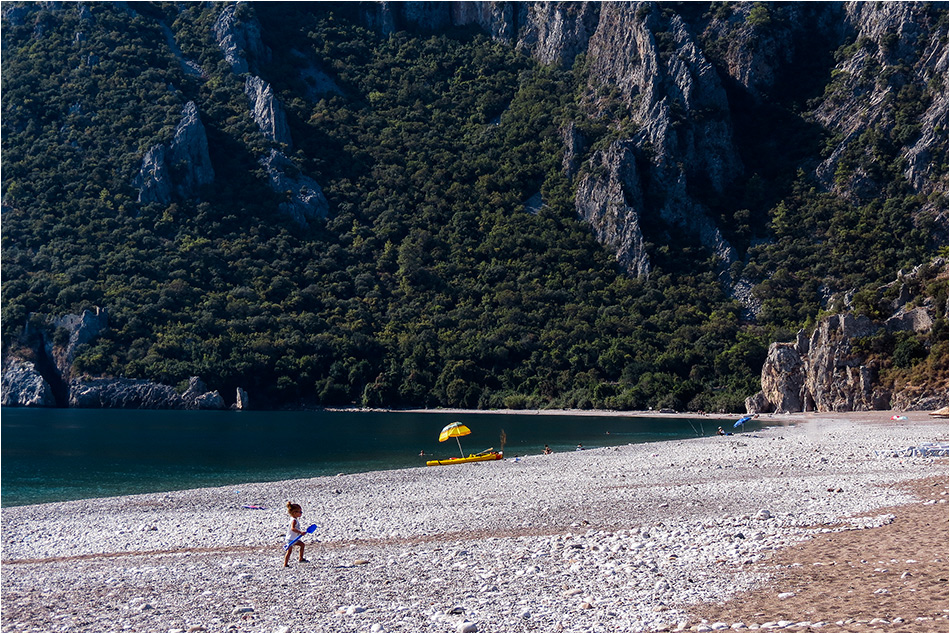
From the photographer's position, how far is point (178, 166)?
113625 mm

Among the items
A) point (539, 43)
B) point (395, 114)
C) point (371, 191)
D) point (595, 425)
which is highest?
point (539, 43)

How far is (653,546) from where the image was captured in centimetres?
1263

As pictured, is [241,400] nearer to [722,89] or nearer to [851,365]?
[851,365]

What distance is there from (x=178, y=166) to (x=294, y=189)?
16690mm

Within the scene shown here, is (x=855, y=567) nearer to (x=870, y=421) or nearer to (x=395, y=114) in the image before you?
(x=870, y=421)

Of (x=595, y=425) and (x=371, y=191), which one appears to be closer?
(x=595, y=425)

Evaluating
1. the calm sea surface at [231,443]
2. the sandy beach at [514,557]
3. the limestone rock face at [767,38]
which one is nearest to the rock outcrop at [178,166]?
the calm sea surface at [231,443]

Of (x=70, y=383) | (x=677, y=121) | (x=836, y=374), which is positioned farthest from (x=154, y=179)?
(x=836, y=374)

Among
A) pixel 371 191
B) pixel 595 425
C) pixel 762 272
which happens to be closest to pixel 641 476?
pixel 595 425

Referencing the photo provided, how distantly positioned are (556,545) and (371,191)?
115 metres

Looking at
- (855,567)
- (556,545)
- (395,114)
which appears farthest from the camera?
(395,114)

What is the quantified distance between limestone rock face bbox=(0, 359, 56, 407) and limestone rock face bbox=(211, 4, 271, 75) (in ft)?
205

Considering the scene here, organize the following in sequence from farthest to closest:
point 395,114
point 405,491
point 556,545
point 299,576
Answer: point 395,114
point 405,491
point 556,545
point 299,576

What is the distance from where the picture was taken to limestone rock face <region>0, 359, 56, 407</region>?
90562mm
